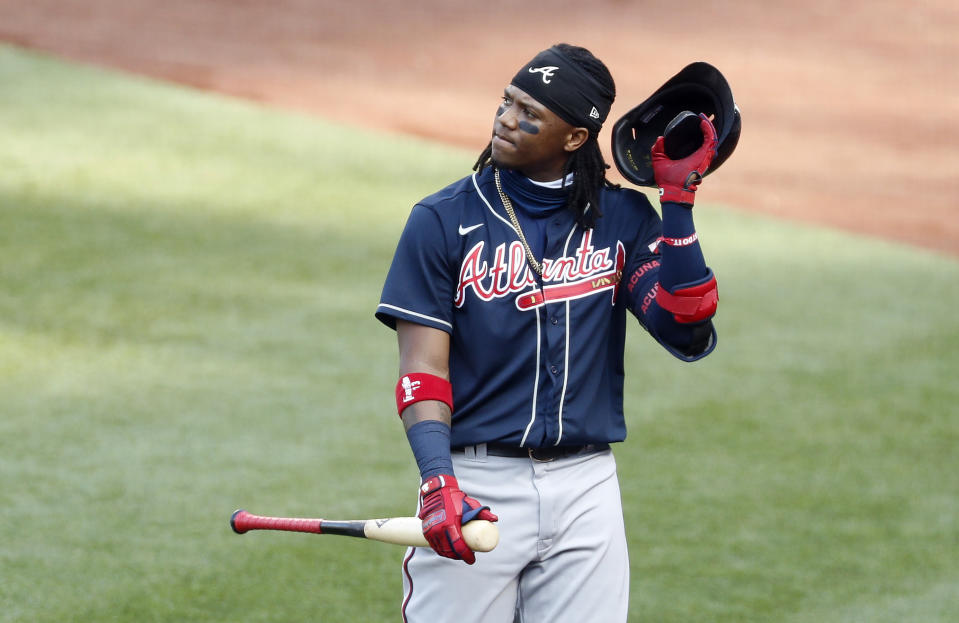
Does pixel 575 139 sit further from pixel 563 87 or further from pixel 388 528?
pixel 388 528

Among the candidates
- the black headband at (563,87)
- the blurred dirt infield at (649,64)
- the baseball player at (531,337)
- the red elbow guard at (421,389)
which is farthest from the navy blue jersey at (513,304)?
the blurred dirt infield at (649,64)

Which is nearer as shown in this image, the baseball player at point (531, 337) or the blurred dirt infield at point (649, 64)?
the baseball player at point (531, 337)

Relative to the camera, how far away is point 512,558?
345 centimetres

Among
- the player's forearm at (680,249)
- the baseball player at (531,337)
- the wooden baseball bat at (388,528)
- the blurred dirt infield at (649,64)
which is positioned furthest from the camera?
the blurred dirt infield at (649,64)

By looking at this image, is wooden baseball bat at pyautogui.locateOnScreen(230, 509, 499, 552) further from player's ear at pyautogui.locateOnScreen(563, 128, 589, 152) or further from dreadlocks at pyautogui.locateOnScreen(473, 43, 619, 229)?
player's ear at pyautogui.locateOnScreen(563, 128, 589, 152)

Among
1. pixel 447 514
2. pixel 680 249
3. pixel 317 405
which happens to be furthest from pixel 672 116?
pixel 317 405

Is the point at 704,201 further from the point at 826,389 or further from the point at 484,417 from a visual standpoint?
the point at 484,417

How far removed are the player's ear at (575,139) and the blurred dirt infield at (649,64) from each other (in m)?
9.28

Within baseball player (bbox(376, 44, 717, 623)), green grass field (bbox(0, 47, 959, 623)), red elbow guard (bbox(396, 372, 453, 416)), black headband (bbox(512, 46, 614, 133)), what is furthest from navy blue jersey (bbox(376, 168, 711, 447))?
green grass field (bbox(0, 47, 959, 623))

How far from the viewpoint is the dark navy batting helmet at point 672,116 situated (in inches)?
138

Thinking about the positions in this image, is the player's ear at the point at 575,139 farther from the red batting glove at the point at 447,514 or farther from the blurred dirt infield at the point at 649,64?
the blurred dirt infield at the point at 649,64

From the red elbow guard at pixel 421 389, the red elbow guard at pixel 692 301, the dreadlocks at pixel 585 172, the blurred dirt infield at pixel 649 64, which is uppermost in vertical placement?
the blurred dirt infield at pixel 649 64

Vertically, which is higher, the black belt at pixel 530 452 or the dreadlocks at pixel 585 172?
the dreadlocks at pixel 585 172

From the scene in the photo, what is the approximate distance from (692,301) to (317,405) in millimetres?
4388
